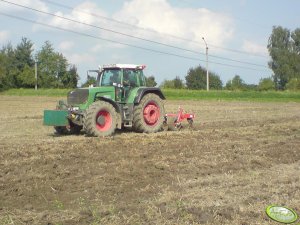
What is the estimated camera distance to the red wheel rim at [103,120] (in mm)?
13670

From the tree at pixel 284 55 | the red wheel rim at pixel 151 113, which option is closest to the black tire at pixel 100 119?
the red wheel rim at pixel 151 113

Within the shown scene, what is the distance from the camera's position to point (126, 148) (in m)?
11.0

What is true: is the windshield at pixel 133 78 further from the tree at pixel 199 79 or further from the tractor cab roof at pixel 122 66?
the tree at pixel 199 79

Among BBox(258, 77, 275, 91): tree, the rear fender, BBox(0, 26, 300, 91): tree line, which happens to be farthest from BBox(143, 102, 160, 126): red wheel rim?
BBox(258, 77, 275, 91): tree

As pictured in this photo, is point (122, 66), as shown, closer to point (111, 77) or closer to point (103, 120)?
point (111, 77)

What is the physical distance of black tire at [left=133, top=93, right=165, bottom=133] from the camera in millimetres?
14584

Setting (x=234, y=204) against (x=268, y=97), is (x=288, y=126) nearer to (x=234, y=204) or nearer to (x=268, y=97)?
Result: (x=234, y=204)

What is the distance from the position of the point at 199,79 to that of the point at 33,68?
2740cm

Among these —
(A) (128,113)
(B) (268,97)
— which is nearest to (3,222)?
(A) (128,113)

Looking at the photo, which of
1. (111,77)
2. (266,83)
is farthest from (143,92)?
(266,83)

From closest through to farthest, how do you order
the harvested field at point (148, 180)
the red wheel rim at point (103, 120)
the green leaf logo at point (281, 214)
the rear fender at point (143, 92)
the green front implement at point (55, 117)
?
1. the green leaf logo at point (281, 214)
2. the harvested field at point (148, 180)
3. the green front implement at point (55, 117)
4. the red wheel rim at point (103, 120)
5. the rear fender at point (143, 92)

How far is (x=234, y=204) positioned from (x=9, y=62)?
77724 mm

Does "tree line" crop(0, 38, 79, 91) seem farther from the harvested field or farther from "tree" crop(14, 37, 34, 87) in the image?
the harvested field

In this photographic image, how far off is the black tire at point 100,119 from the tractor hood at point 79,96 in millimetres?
419
